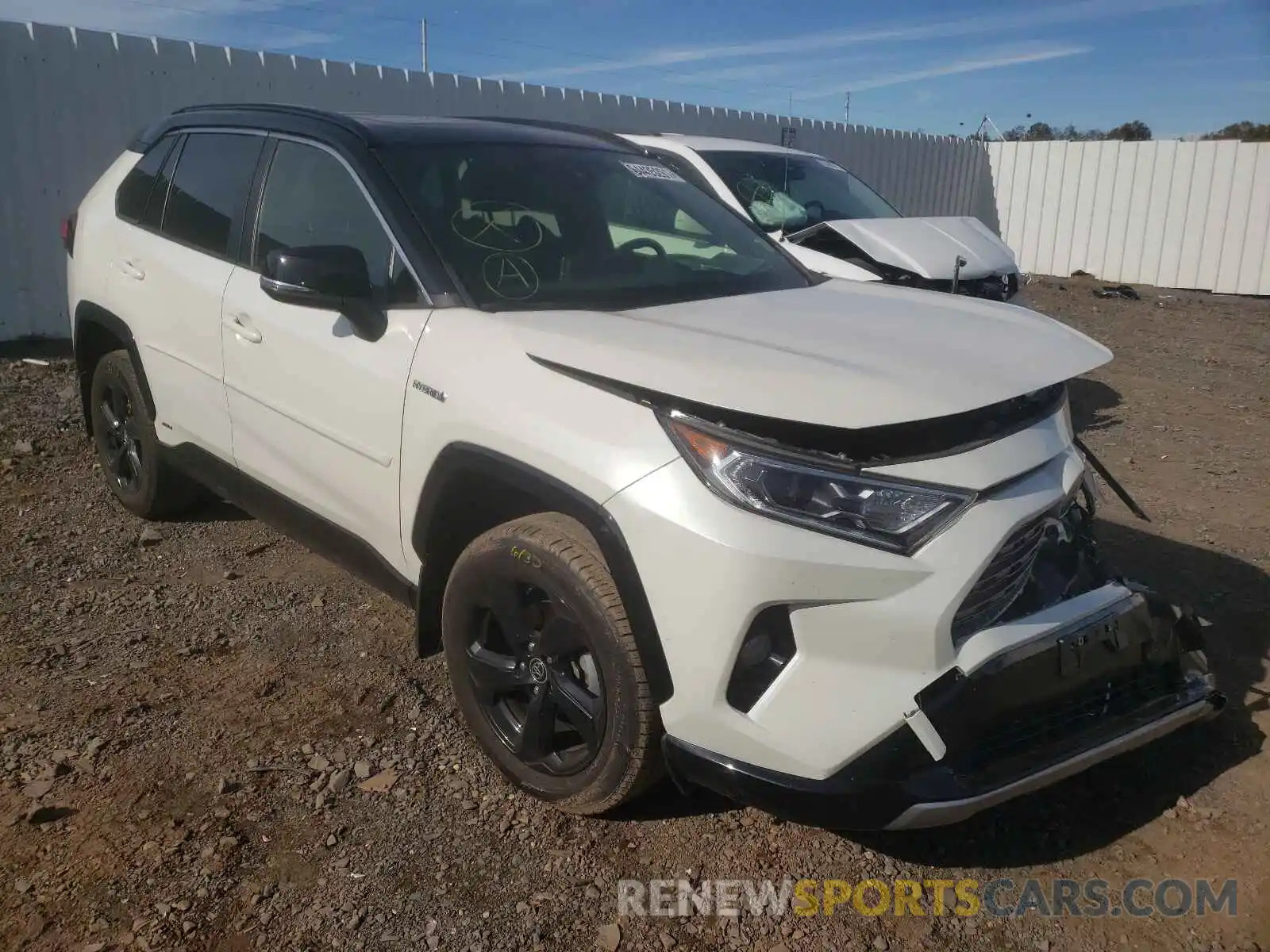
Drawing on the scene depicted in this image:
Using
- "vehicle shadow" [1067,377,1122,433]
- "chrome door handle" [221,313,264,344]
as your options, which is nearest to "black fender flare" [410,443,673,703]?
"chrome door handle" [221,313,264,344]

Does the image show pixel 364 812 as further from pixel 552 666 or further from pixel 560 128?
pixel 560 128

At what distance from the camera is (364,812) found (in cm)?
286

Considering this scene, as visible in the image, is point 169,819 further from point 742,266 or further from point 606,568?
point 742,266

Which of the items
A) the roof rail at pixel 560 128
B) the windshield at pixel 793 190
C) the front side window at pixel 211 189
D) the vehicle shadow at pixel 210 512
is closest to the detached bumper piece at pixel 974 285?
the windshield at pixel 793 190

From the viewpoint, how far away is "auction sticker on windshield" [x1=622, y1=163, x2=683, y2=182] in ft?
12.6

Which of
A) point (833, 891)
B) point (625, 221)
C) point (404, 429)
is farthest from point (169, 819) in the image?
point (625, 221)

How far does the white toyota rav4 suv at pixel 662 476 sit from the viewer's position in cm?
223

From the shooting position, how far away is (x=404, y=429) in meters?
2.91

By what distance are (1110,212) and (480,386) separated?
1708 centimetres

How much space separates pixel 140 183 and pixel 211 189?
2.37 ft

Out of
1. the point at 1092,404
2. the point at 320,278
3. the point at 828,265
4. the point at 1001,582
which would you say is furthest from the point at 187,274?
the point at 1092,404

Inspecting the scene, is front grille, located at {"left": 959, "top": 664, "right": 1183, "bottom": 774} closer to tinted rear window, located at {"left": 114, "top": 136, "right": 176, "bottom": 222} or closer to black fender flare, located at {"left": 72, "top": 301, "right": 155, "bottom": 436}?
black fender flare, located at {"left": 72, "top": 301, "right": 155, "bottom": 436}

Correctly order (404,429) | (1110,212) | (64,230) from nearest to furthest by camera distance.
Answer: (404,429), (64,230), (1110,212)

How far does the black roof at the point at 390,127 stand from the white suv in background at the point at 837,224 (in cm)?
218
